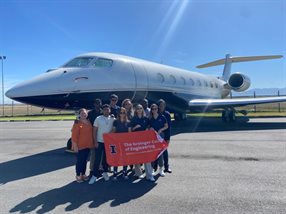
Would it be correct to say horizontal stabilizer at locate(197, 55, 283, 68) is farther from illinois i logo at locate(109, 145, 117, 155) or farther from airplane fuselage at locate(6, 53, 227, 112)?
illinois i logo at locate(109, 145, 117, 155)

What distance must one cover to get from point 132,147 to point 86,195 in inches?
58.9

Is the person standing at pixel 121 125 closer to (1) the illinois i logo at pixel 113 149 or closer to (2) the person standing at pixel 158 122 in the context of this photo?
(1) the illinois i logo at pixel 113 149

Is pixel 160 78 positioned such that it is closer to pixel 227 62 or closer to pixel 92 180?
pixel 92 180

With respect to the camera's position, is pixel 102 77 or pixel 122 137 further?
pixel 102 77

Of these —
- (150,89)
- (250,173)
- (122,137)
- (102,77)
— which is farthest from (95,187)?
(150,89)

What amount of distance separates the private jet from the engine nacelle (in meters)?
4.78

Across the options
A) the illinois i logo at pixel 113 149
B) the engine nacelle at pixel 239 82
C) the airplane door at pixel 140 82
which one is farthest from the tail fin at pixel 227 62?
the illinois i logo at pixel 113 149

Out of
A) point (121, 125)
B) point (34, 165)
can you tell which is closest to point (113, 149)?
point (121, 125)

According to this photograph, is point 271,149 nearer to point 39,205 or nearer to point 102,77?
point 102,77

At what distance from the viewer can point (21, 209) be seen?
14.6 ft

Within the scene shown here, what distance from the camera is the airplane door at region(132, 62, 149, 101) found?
1205cm

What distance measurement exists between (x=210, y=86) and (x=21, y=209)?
64.5 ft

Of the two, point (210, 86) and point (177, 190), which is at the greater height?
point (210, 86)

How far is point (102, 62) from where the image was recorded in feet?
35.1
